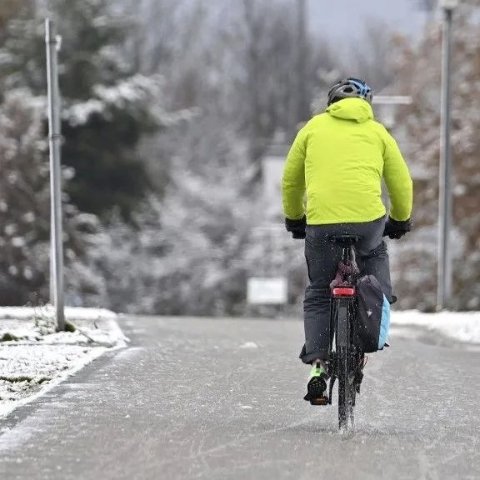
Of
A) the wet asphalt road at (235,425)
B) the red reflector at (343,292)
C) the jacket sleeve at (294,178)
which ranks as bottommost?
the wet asphalt road at (235,425)

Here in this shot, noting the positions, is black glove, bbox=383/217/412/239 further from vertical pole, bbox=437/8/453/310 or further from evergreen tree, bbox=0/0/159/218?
evergreen tree, bbox=0/0/159/218

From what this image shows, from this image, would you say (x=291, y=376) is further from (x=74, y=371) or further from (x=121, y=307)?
(x=121, y=307)

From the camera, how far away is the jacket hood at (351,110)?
8.63 meters

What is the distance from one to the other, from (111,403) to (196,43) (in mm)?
76806

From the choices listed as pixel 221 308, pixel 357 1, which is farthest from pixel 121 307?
pixel 357 1

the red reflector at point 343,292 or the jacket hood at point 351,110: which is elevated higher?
the jacket hood at point 351,110

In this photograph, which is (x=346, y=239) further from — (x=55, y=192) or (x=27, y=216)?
(x=27, y=216)

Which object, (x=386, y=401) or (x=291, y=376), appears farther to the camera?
(x=291, y=376)

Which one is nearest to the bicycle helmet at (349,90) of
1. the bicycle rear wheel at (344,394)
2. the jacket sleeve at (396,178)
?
the jacket sleeve at (396,178)

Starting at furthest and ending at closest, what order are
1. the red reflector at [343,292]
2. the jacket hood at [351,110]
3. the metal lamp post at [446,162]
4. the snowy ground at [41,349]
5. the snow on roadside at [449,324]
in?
the metal lamp post at [446,162] → the snow on roadside at [449,324] → the snowy ground at [41,349] → the jacket hood at [351,110] → the red reflector at [343,292]

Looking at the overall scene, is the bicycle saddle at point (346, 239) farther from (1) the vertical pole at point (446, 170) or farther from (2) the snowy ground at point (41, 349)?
(1) the vertical pole at point (446, 170)

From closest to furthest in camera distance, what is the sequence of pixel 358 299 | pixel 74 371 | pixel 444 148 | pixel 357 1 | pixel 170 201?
1. pixel 358 299
2. pixel 74 371
3. pixel 444 148
4. pixel 170 201
5. pixel 357 1

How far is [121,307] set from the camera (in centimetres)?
6081

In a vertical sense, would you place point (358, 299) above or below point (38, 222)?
above
